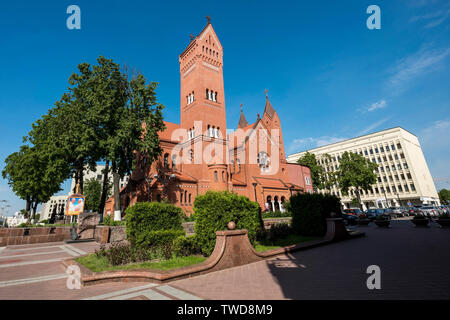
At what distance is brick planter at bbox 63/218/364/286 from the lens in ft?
21.0

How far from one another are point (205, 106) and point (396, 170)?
61769 millimetres

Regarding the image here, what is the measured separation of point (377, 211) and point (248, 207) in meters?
33.0

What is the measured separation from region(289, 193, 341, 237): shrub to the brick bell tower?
16549 millimetres

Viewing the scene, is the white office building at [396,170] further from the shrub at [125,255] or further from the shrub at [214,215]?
the shrub at [125,255]

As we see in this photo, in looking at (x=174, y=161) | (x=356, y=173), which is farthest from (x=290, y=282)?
(x=356, y=173)

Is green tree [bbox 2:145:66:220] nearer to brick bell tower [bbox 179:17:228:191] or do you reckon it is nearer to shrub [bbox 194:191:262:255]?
brick bell tower [bbox 179:17:228:191]

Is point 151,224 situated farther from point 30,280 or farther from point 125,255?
point 30,280

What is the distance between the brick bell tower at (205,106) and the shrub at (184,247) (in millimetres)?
21141

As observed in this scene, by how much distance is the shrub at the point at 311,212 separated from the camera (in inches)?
574

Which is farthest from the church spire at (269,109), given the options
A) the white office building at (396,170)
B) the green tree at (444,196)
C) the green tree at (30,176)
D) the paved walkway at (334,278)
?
the green tree at (444,196)

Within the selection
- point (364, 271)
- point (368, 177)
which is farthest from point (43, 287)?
point (368, 177)

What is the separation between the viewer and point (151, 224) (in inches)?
460

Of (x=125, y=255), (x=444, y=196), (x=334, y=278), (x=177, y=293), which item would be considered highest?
(x=444, y=196)
